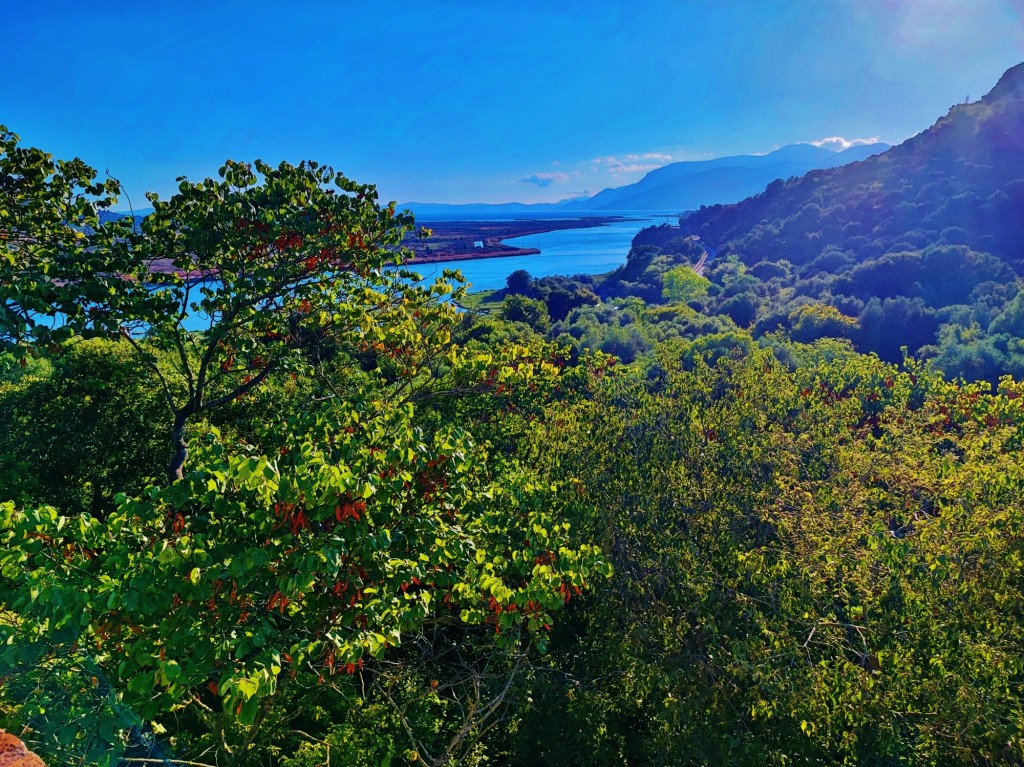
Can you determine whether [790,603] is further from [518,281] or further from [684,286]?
[518,281]

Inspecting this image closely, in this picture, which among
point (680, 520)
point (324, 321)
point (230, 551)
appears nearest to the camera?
point (230, 551)

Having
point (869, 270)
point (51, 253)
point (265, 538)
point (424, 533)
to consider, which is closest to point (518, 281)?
point (869, 270)

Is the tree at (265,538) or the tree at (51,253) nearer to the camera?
the tree at (265,538)

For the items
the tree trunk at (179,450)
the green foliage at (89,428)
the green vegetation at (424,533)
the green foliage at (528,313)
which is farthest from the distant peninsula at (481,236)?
the green foliage at (89,428)

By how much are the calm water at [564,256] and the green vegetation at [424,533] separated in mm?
38346

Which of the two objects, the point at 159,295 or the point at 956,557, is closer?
the point at 956,557

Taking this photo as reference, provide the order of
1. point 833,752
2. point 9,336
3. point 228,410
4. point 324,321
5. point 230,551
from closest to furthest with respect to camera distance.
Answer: point 230,551, point 9,336, point 833,752, point 324,321, point 228,410

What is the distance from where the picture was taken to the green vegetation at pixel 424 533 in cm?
400

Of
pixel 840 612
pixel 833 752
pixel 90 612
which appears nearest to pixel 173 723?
pixel 90 612

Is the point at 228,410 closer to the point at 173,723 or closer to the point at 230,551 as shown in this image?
the point at 173,723

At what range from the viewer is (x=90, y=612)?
12.3ft

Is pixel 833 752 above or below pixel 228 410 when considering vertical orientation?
below

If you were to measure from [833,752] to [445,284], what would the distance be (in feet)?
26.9

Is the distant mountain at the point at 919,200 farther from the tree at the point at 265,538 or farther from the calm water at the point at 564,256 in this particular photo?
the tree at the point at 265,538
